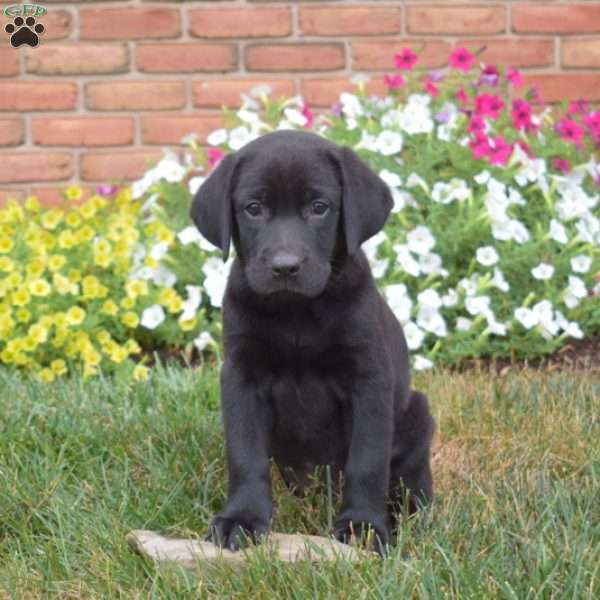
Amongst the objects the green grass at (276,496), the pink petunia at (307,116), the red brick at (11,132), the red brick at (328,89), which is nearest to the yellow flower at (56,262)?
the green grass at (276,496)

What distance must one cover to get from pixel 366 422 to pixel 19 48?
402 centimetres

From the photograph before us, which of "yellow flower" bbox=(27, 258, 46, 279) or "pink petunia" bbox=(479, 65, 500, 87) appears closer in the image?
"yellow flower" bbox=(27, 258, 46, 279)

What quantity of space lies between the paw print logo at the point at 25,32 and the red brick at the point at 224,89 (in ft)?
2.93

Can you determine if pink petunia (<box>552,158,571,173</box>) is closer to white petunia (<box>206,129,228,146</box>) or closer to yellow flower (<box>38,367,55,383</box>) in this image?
white petunia (<box>206,129,228,146</box>)

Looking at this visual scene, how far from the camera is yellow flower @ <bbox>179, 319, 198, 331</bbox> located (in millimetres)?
5270

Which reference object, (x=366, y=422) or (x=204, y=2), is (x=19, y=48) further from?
(x=366, y=422)

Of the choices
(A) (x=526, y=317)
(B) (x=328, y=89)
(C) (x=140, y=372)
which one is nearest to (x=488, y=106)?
(B) (x=328, y=89)

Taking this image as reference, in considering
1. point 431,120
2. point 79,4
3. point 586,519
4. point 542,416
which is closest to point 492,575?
point 586,519

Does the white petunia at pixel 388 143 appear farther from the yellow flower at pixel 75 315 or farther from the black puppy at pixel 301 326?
the black puppy at pixel 301 326

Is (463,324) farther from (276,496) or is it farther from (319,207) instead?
(319,207)

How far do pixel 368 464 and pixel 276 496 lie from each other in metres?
0.49

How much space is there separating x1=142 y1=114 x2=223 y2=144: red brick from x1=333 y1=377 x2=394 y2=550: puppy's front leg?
3.49 metres

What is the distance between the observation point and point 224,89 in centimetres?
616

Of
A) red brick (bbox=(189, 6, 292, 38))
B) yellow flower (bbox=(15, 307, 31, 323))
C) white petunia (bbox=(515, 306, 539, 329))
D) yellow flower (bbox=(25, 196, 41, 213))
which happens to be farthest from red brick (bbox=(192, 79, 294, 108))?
white petunia (bbox=(515, 306, 539, 329))
